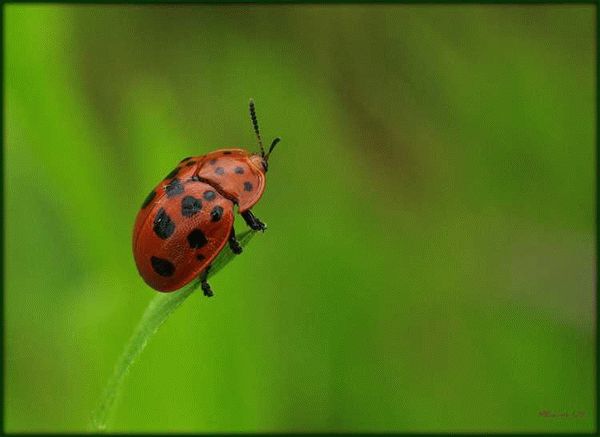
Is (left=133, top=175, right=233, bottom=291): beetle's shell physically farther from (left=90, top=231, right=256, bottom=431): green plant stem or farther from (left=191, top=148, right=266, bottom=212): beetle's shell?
(left=90, top=231, right=256, bottom=431): green plant stem

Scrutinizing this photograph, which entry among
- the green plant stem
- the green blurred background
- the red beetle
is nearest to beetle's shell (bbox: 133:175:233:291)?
the red beetle

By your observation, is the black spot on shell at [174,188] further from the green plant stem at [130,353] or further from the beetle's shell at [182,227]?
the green plant stem at [130,353]

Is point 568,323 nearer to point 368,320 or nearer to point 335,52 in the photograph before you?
point 368,320

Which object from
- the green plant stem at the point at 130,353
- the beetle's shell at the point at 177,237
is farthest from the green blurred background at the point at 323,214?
the green plant stem at the point at 130,353

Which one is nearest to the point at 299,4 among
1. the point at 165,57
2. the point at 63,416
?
the point at 165,57

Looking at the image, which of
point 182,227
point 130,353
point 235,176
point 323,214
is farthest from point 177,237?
point 323,214

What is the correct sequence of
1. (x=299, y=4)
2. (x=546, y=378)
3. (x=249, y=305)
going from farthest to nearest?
(x=299, y=4), (x=546, y=378), (x=249, y=305)

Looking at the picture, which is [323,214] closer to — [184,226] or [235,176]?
[235,176]
